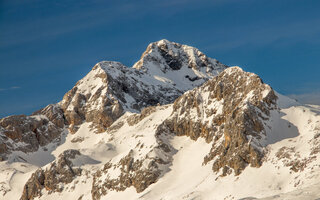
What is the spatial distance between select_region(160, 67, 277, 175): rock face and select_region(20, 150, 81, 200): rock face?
3387cm

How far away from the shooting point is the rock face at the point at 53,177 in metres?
165

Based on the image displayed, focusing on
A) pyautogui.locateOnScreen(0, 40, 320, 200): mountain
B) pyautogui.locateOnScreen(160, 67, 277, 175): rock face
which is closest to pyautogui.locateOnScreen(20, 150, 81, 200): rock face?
pyautogui.locateOnScreen(0, 40, 320, 200): mountain

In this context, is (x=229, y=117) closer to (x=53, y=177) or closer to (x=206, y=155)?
(x=206, y=155)

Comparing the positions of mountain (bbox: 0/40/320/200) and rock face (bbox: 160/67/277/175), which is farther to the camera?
rock face (bbox: 160/67/277/175)

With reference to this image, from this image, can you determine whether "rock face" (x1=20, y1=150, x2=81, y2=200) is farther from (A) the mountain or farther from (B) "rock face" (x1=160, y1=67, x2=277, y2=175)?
(B) "rock face" (x1=160, y1=67, x2=277, y2=175)

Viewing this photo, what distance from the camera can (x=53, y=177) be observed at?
543 feet

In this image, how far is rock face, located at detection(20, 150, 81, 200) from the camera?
541 feet

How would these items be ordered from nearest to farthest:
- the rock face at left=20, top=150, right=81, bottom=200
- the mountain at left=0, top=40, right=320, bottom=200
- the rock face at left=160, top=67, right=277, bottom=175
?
1. the mountain at left=0, top=40, right=320, bottom=200
2. the rock face at left=160, top=67, right=277, bottom=175
3. the rock face at left=20, top=150, right=81, bottom=200

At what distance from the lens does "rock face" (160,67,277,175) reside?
12369cm

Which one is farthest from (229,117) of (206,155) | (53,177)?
(53,177)

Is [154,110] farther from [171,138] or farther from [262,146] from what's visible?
[262,146]

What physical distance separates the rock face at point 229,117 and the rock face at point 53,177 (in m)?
33.9

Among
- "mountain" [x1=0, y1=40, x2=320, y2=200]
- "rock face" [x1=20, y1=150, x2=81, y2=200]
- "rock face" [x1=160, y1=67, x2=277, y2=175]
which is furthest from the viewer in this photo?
"rock face" [x1=20, y1=150, x2=81, y2=200]

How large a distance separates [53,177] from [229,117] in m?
63.8
